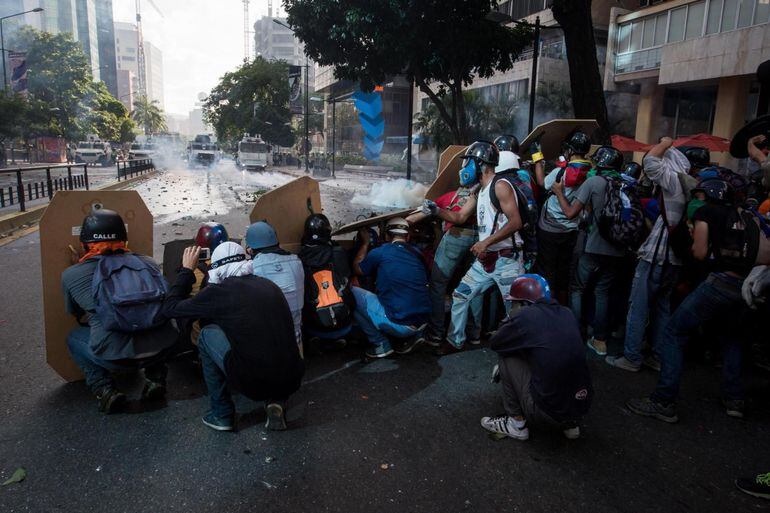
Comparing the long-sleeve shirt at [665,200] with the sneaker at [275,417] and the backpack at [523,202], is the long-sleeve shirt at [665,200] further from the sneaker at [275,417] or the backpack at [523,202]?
the sneaker at [275,417]

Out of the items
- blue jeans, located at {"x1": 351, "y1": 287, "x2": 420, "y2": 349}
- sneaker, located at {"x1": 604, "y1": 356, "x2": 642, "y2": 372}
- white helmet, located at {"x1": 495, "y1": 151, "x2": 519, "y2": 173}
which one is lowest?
sneaker, located at {"x1": 604, "y1": 356, "x2": 642, "y2": 372}

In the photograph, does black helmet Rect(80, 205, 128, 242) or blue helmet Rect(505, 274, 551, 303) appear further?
black helmet Rect(80, 205, 128, 242)

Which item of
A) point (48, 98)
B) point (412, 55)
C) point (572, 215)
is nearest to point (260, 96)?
point (48, 98)

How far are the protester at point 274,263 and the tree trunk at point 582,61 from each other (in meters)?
6.63

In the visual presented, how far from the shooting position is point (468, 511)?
2574 mm

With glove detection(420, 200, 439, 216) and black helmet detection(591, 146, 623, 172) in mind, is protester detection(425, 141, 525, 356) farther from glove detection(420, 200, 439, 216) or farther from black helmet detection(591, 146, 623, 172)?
black helmet detection(591, 146, 623, 172)

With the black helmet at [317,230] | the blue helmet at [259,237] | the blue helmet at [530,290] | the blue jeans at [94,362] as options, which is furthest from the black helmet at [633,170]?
the blue jeans at [94,362]

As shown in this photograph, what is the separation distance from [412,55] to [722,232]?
1113 centimetres

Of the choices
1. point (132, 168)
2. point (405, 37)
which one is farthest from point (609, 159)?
point (132, 168)

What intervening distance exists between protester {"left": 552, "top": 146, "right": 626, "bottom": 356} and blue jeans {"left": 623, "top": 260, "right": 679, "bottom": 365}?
1.26 ft

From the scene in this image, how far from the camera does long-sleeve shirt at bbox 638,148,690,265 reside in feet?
13.0

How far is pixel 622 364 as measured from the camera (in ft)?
14.4

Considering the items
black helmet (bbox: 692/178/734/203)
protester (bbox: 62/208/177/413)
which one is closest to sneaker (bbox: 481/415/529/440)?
black helmet (bbox: 692/178/734/203)

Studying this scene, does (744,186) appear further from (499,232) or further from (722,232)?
(499,232)
